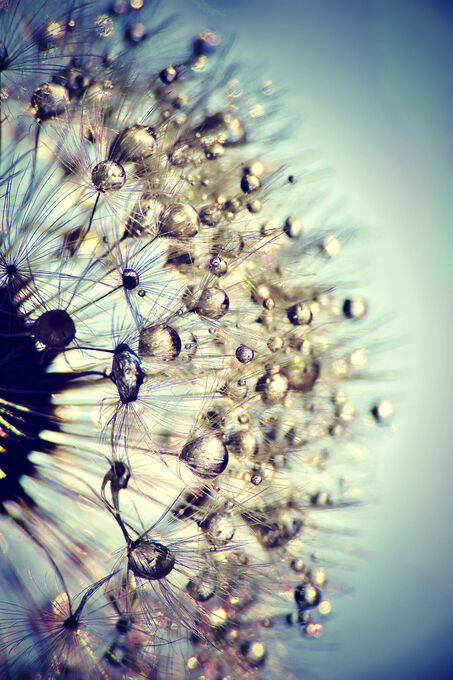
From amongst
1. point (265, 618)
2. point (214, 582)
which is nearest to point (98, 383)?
point (214, 582)

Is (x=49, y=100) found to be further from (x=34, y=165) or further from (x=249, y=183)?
(x=249, y=183)

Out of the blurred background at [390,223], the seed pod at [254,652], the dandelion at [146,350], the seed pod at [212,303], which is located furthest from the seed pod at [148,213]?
the seed pod at [254,652]

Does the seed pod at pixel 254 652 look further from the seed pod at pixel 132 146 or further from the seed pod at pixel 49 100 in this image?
the seed pod at pixel 49 100

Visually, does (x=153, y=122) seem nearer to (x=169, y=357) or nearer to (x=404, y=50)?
(x=169, y=357)

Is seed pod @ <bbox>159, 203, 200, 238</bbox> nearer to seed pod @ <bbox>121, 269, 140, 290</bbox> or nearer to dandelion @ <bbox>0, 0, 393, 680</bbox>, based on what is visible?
dandelion @ <bbox>0, 0, 393, 680</bbox>

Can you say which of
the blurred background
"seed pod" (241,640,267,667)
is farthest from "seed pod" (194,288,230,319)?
"seed pod" (241,640,267,667)

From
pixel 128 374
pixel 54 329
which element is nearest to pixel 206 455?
pixel 128 374
